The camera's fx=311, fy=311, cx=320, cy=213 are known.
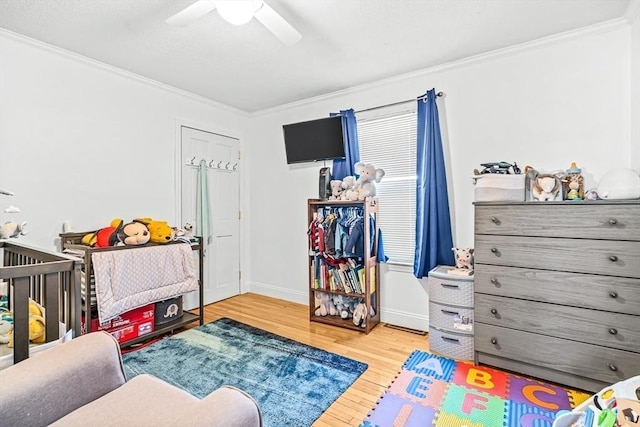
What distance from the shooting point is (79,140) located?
107 inches

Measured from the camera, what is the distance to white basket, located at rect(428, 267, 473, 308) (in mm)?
2436

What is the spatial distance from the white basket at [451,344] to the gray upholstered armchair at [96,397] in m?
1.90

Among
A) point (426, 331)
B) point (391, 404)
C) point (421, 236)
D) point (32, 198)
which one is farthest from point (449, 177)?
point (32, 198)

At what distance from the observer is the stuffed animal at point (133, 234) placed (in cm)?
252

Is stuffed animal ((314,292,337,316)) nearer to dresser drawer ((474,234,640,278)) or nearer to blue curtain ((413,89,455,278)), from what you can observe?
blue curtain ((413,89,455,278))

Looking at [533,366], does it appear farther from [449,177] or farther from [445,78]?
[445,78]

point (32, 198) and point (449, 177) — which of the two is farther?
point (449, 177)

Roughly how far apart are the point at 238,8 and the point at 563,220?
2.35 meters

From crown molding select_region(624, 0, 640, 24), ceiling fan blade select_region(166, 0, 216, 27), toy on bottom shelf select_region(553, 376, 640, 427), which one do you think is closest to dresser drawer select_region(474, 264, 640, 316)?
toy on bottom shelf select_region(553, 376, 640, 427)

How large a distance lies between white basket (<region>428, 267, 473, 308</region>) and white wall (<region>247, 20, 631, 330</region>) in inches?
17.3

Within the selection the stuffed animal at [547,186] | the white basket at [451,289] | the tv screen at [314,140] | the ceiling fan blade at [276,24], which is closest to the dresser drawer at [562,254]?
the white basket at [451,289]

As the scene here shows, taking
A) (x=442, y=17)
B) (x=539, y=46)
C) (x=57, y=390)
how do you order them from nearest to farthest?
(x=57, y=390)
(x=442, y=17)
(x=539, y=46)

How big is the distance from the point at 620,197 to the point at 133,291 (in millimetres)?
3475

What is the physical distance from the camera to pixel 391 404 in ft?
6.27
